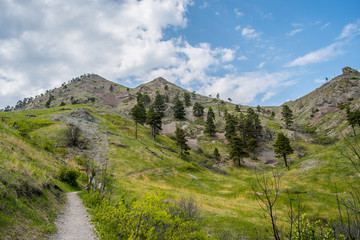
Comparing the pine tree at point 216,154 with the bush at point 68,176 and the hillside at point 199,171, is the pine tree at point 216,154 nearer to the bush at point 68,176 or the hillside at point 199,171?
the hillside at point 199,171

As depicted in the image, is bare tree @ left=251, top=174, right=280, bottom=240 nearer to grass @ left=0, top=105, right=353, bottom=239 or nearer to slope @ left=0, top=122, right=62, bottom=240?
grass @ left=0, top=105, right=353, bottom=239

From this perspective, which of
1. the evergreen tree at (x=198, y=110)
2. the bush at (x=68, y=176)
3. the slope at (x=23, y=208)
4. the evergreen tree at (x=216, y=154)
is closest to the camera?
the slope at (x=23, y=208)

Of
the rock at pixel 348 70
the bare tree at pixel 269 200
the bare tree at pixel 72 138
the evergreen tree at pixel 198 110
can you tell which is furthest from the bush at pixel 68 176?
the rock at pixel 348 70

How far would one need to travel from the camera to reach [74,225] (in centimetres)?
1182

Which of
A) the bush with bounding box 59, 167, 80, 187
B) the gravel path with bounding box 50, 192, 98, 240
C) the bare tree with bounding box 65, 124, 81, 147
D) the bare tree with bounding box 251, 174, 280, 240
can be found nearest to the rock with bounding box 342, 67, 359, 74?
the bare tree with bounding box 251, 174, 280, 240

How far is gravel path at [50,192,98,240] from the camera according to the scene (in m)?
10.4

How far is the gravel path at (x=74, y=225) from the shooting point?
10.4 m

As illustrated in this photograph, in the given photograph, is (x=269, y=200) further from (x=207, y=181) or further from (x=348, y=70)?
(x=348, y=70)

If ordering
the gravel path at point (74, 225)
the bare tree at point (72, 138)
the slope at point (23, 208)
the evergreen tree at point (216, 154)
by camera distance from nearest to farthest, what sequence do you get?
1. the slope at point (23, 208)
2. the gravel path at point (74, 225)
3. the bare tree at point (72, 138)
4. the evergreen tree at point (216, 154)

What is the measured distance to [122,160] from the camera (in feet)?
145

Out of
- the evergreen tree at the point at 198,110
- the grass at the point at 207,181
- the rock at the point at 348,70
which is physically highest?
the rock at the point at 348,70

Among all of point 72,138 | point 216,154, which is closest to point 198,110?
point 216,154

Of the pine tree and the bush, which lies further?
the pine tree

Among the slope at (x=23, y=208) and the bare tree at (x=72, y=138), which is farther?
the bare tree at (x=72, y=138)
